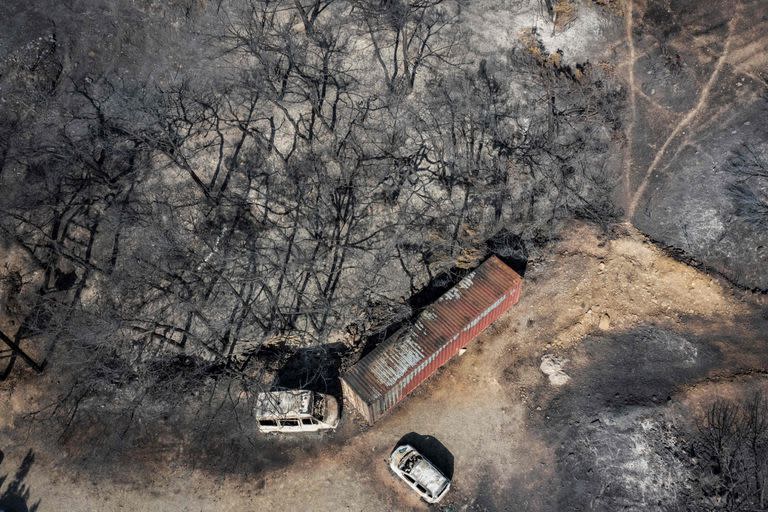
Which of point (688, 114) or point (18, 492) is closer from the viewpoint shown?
point (18, 492)

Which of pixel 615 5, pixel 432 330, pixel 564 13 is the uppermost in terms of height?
pixel 615 5

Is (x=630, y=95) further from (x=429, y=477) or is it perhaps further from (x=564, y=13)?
(x=429, y=477)

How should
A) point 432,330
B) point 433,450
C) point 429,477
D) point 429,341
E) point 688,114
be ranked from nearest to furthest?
point 429,477, point 429,341, point 432,330, point 433,450, point 688,114

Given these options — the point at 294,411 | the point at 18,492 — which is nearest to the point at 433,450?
the point at 294,411

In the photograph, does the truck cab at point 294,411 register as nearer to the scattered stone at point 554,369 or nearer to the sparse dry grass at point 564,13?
the scattered stone at point 554,369

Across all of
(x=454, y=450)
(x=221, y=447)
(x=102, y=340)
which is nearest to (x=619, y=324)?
(x=454, y=450)

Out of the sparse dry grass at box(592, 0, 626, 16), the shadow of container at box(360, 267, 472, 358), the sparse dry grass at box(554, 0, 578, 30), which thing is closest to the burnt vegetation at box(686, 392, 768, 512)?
the shadow of container at box(360, 267, 472, 358)

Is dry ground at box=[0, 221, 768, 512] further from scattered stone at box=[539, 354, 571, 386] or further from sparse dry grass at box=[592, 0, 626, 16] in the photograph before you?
sparse dry grass at box=[592, 0, 626, 16]

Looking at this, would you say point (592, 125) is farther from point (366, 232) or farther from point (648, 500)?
point (648, 500)
